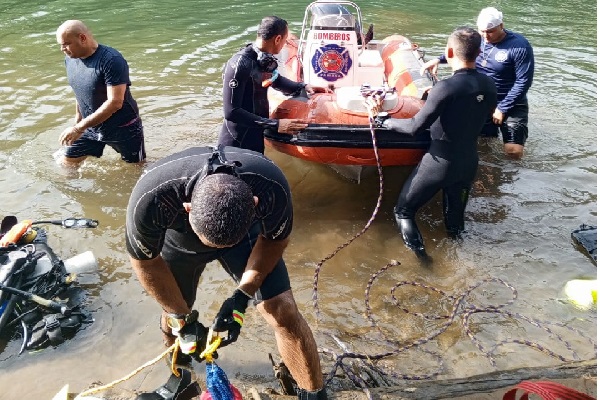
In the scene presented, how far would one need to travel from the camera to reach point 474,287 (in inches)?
151

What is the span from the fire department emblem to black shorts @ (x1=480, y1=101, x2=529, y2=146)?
5.28ft

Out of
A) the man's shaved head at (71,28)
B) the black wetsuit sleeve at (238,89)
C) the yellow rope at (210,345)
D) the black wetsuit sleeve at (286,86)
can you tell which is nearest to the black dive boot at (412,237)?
the black wetsuit sleeve at (238,89)

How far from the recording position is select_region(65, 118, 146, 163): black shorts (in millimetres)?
4668

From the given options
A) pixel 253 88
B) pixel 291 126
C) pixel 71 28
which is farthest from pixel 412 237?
pixel 71 28

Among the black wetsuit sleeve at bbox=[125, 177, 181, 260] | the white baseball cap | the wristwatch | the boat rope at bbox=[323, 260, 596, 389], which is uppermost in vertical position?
the white baseball cap

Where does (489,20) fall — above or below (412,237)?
above

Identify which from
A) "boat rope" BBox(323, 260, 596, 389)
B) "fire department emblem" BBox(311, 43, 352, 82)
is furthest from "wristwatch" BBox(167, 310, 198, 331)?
"fire department emblem" BBox(311, 43, 352, 82)

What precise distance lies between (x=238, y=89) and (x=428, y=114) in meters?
1.39

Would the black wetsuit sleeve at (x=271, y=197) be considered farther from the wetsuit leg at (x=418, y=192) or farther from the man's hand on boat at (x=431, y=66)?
the man's hand on boat at (x=431, y=66)

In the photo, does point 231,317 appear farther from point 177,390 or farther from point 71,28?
point 71,28

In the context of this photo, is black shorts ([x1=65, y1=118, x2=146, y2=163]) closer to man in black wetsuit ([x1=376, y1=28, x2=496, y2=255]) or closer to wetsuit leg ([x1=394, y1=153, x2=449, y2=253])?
man in black wetsuit ([x1=376, y1=28, x2=496, y2=255])

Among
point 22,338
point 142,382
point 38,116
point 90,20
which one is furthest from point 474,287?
point 90,20

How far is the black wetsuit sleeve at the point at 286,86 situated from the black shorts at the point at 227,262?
2182mm

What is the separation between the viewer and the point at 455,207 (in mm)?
4195
